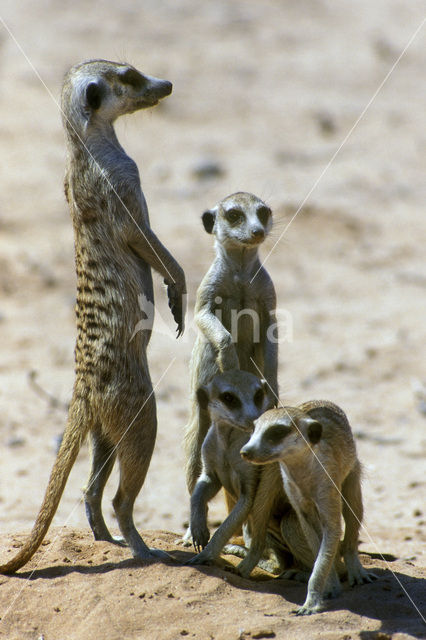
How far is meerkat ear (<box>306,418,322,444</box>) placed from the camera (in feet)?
12.4

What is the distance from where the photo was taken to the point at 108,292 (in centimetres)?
441

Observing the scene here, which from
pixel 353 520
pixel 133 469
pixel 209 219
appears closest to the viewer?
pixel 353 520

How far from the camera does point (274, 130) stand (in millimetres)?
14117

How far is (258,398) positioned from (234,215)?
1.12m

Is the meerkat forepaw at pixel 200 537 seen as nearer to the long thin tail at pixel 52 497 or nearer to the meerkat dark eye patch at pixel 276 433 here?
the long thin tail at pixel 52 497

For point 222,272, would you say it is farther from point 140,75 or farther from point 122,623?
point 122,623

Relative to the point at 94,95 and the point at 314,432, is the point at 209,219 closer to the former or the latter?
the point at 94,95

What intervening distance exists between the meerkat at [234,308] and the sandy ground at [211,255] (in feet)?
1.37

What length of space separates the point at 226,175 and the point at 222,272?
25.3ft

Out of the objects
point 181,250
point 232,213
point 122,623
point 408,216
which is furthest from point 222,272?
point 408,216

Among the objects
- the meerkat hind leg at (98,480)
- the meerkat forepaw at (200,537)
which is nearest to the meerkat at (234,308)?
the meerkat forepaw at (200,537)

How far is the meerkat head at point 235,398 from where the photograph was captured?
4273 mm

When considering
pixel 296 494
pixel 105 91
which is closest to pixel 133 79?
pixel 105 91

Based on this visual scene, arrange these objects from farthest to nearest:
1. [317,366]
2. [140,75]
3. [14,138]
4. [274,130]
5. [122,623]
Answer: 1. [274,130]
2. [14,138]
3. [317,366]
4. [140,75]
5. [122,623]
